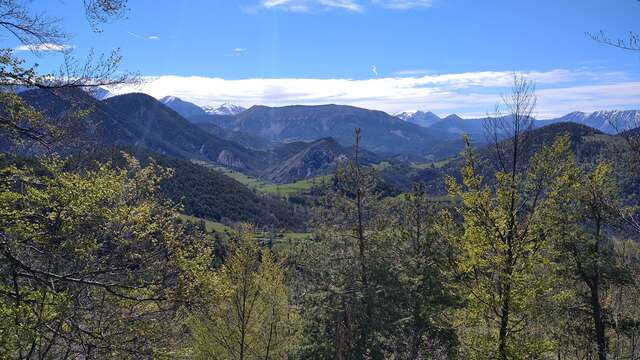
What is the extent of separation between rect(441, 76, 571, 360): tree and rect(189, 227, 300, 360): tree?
8611 mm

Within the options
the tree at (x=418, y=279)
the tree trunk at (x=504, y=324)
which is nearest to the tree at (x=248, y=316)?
the tree at (x=418, y=279)

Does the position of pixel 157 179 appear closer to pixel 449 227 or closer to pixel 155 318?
pixel 155 318

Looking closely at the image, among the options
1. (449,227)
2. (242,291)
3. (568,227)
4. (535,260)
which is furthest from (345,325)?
(568,227)

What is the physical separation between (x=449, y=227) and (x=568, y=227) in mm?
6227

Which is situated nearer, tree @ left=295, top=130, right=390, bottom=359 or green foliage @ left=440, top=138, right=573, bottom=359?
green foliage @ left=440, top=138, right=573, bottom=359

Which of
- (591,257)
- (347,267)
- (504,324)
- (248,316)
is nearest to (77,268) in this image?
(248,316)

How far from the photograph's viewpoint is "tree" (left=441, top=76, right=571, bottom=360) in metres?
13.5

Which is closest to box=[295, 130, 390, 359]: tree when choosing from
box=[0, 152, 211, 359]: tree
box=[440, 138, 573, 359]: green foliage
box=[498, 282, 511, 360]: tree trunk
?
box=[440, 138, 573, 359]: green foliage

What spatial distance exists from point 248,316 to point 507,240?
11320mm

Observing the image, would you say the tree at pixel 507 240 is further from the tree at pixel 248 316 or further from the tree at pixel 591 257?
the tree at pixel 248 316

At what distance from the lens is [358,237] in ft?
73.2

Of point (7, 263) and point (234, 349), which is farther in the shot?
point (234, 349)

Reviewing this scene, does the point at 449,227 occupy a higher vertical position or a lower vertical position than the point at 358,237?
higher

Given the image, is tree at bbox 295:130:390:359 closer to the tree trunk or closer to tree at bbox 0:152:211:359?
the tree trunk
